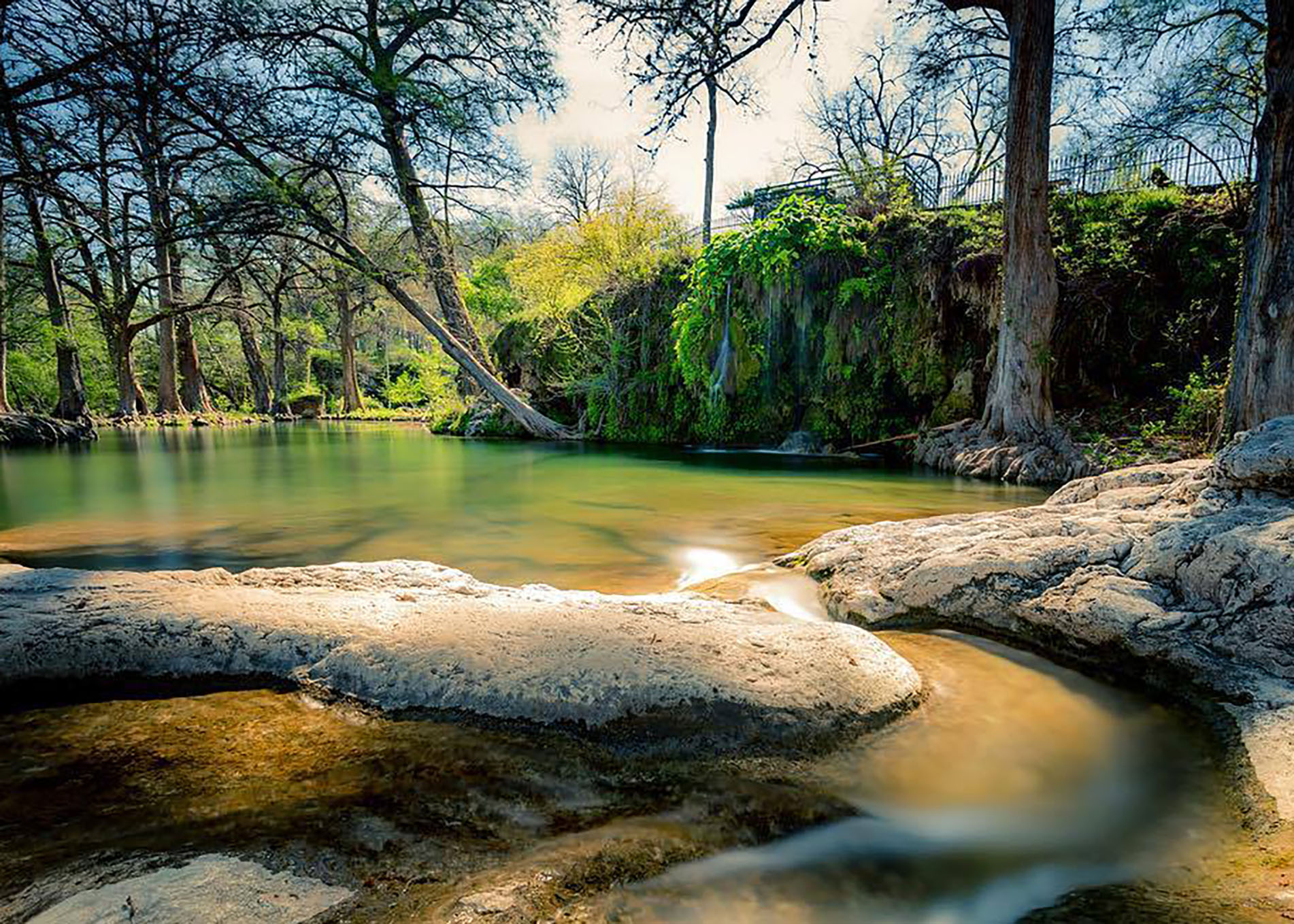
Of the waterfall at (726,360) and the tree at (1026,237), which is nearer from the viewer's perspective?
the tree at (1026,237)

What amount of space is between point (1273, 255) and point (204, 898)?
812 centimetres

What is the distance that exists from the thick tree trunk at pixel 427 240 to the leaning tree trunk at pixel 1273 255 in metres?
15.1

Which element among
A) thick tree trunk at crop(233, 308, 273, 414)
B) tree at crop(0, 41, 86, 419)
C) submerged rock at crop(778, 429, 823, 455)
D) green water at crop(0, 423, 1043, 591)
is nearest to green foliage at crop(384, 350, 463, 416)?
thick tree trunk at crop(233, 308, 273, 414)

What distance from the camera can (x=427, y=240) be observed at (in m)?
16.4

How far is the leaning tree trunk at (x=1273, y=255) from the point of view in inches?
205

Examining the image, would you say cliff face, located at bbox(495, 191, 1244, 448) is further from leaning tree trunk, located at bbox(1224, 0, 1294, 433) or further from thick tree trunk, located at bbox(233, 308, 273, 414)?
thick tree trunk, located at bbox(233, 308, 273, 414)

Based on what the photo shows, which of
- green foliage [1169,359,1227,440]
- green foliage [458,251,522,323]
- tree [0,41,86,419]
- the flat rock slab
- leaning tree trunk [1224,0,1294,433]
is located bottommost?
the flat rock slab

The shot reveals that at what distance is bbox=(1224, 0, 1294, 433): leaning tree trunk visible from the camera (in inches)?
205

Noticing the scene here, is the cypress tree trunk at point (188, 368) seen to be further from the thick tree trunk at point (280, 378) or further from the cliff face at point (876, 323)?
the cliff face at point (876, 323)

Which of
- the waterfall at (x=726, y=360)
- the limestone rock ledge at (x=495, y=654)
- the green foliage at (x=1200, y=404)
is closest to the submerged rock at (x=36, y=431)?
the waterfall at (x=726, y=360)

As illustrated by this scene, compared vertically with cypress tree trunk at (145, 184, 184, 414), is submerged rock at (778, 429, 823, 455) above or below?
below

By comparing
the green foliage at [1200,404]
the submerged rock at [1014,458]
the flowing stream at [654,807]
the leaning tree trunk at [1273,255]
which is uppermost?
the leaning tree trunk at [1273,255]

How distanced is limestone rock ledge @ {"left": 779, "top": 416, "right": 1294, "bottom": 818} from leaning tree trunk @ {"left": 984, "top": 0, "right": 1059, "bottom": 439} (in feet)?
20.1

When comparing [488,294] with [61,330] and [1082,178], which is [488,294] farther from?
[1082,178]
